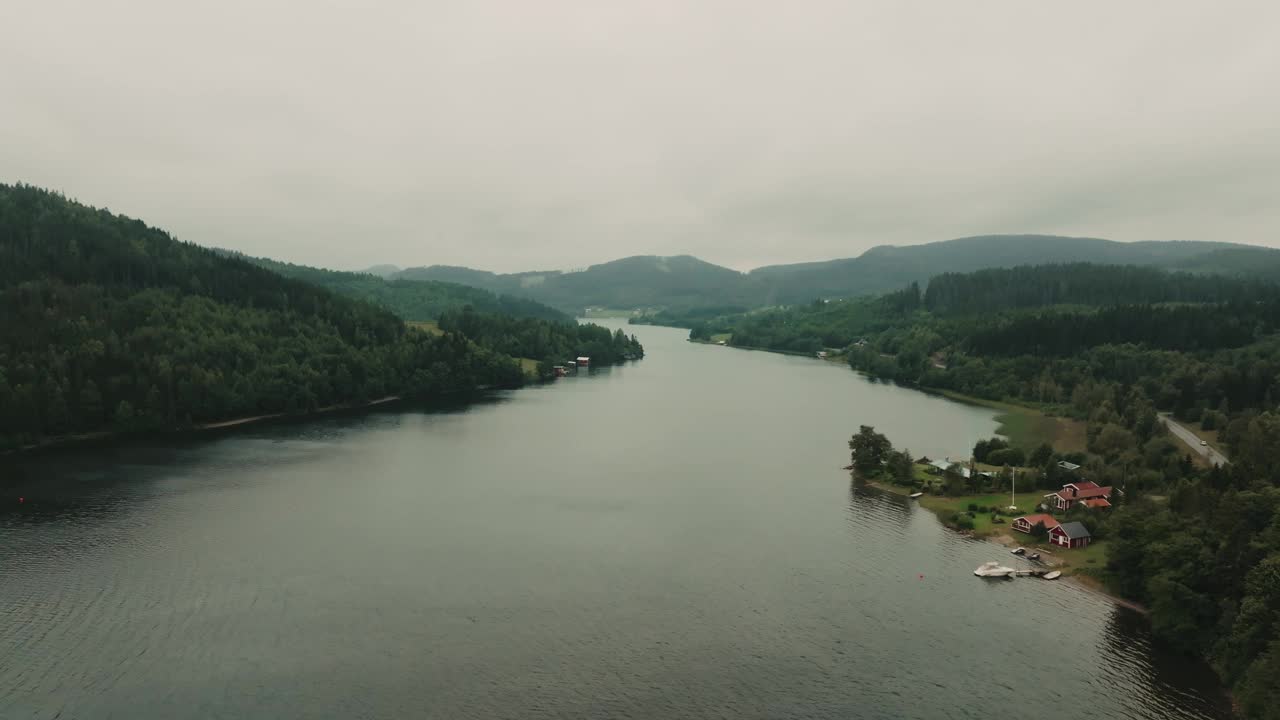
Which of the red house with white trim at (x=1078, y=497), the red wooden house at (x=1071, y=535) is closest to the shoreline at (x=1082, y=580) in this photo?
the red wooden house at (x=1071, y=535)

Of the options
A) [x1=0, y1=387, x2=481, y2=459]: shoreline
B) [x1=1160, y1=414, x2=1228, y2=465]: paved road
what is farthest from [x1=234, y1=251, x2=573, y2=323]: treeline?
[x1=1160, y1=414, x2=1228, y2=465]: paved road

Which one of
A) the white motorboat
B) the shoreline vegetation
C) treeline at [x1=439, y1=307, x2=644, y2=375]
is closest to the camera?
the white motorboat

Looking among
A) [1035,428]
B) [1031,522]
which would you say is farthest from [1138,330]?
[1031,522]

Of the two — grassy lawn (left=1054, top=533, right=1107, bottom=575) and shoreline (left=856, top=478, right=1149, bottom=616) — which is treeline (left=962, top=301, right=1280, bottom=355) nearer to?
shoreline (left=856, top=478, right=1149, bottom=616)

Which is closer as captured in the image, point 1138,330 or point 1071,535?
point 1071,535

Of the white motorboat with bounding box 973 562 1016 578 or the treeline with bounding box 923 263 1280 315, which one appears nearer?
the white motorboat with bounding box 973 562 1016 578

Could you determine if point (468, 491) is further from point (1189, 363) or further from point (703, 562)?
point (1189, 363)

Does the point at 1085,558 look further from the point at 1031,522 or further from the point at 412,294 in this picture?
the point at 412,294
